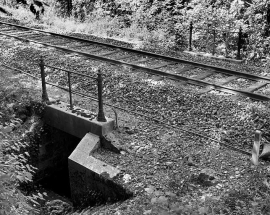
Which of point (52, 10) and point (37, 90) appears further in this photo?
point (52, 10)

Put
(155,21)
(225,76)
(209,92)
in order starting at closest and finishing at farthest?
(209,92)
(225,76)
(155,21)

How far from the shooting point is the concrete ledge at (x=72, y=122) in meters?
6.48

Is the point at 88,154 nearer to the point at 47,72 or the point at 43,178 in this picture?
the point at 43,178

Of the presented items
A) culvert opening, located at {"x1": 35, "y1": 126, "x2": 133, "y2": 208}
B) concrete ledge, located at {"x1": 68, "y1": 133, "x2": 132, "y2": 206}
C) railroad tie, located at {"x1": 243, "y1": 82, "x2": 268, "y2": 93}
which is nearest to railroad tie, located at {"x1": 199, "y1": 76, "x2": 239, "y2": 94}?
railroad tie, located at {"x1": 243, "y1": 82, "x2": 268, "y2": 93}

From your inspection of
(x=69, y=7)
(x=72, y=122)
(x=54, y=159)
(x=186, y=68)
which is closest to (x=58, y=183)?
(x=54, y=159)

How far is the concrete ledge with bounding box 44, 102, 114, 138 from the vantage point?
648cm

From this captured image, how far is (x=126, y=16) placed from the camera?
17609 millimetres

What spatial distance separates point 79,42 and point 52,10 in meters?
9.21

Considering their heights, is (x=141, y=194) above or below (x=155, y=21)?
below

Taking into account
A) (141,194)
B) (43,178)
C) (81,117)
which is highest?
(81,117)

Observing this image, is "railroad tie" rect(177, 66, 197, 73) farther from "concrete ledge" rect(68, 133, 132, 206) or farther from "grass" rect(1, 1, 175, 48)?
"concrete ledge" rect(68, 133, 132, 206)

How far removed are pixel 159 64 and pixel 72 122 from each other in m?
3.97

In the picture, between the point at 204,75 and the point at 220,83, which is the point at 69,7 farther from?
the point at 220,83

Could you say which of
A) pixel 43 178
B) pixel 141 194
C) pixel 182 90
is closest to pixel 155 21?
pixel 182 90
